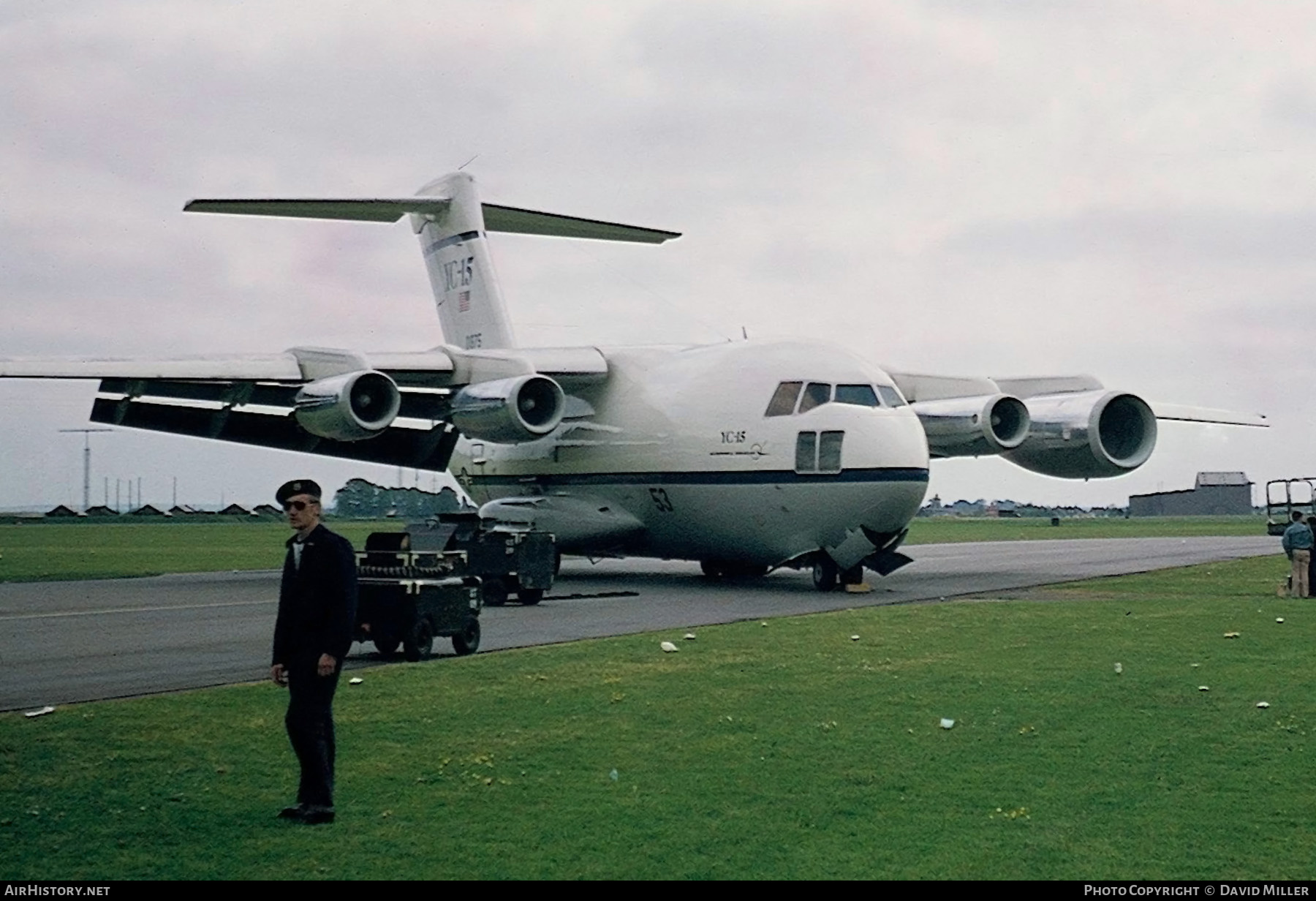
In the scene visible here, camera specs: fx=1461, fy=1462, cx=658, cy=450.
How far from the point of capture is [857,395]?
933 inches

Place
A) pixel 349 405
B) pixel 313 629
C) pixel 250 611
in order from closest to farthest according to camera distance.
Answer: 1. pixel 313 629
2. pixel 250 611
3. pixel 349 405

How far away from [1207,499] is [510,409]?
111 m

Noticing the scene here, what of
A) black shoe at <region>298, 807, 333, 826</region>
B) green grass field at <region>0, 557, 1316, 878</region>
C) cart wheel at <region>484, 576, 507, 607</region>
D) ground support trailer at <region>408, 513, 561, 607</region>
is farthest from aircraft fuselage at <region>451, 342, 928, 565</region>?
black shoe at <region>298, 807, 333, 826</region>

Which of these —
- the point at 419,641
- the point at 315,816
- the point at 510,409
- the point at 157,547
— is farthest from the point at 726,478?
the point at 157,547

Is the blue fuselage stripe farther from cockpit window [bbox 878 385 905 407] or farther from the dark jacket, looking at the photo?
the dark jacket

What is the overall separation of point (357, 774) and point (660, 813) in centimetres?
206

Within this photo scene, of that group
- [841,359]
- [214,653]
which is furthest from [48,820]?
[841,359]

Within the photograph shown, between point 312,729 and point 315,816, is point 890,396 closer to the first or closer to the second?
point 312,729

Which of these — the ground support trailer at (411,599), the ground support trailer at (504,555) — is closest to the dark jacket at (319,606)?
the ground support trailer at (411,599)

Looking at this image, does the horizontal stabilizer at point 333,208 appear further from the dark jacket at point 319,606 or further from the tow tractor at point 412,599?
the dark jacket at point 319,606

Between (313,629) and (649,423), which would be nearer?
(313,629)

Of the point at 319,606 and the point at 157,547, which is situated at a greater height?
the point at 319,606
